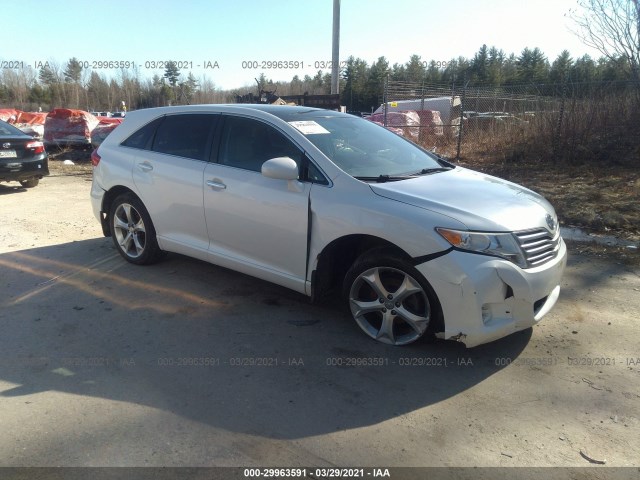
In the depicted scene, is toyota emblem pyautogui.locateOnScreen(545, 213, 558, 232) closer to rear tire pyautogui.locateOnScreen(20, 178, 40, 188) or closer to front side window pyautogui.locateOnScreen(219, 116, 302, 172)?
front side window pyautogui.locateOnScreen(219, 116, 302, 172)

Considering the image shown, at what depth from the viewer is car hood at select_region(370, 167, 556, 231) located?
317 cm

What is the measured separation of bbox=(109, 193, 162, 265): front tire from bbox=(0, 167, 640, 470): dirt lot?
0.44 m

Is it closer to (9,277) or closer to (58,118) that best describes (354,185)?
(9,277)

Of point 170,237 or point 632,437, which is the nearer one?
point 632,437

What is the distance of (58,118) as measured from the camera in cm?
1566

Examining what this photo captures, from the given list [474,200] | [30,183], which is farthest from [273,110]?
[30,183]

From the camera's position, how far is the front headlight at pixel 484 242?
3.06 m

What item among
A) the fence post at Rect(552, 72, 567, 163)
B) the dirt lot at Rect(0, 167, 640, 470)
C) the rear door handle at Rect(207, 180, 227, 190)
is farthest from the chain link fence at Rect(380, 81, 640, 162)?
the rear door handle at Rect(207, 180, 227, 190)

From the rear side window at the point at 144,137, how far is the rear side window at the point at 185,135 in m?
0.07

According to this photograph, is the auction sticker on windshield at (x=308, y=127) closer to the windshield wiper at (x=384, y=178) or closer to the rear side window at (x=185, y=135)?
the windshield wiper at (x=384, y=178)

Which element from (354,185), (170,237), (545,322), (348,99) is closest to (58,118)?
(170,237)

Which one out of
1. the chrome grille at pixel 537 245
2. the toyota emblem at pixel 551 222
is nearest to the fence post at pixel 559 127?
the toyota emblem at pixel 551 222

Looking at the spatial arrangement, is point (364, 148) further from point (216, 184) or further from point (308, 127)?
point (216, 184)

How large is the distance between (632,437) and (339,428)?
1.62m
